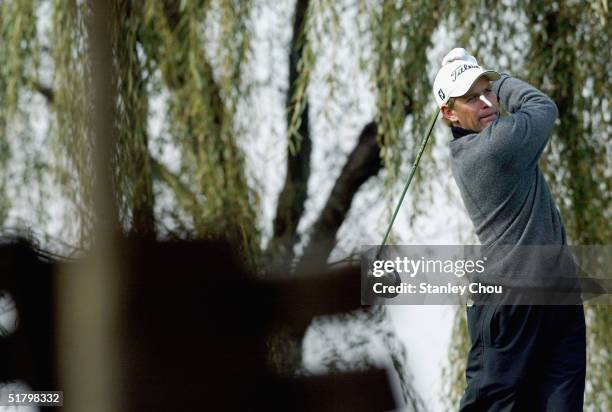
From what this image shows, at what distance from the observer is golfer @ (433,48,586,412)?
1.94 m

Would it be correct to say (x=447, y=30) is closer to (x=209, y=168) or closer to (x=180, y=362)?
(x=209, y=168)

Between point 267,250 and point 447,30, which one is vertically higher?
point 447,30

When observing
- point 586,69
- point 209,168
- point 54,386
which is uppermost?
point 586,69

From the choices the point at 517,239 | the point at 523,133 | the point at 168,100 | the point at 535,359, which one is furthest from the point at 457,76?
the point at 168,100

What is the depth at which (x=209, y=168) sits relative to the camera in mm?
3320

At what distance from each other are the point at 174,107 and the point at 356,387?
42.0 inches

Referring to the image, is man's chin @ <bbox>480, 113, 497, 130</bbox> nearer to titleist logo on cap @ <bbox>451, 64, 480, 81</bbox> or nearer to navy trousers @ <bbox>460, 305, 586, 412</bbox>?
titleist logo on cap @ <bbox>451, 64, 480, 81</bbox>

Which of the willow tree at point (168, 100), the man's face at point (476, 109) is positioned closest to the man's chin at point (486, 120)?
the man's face at point (476, 109)

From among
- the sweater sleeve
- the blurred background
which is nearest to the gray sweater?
the sweater sleeve

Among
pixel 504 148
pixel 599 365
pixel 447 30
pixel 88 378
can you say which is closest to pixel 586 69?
pixel 447 30

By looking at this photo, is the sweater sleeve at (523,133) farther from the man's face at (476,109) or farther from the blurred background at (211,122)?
the blurred background at (211,122)

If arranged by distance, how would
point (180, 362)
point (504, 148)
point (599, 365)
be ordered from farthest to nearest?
point (180, 362) < point (599, 365) < point (504, 148)

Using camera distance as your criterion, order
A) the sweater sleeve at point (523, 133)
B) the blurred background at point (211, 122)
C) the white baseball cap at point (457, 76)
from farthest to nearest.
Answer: the blurred background at point (211, 122)
the white baseball cap at point (457, 76)
the sweater sleeve at point (523, 133)

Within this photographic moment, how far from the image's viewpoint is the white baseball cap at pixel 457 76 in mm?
2021
